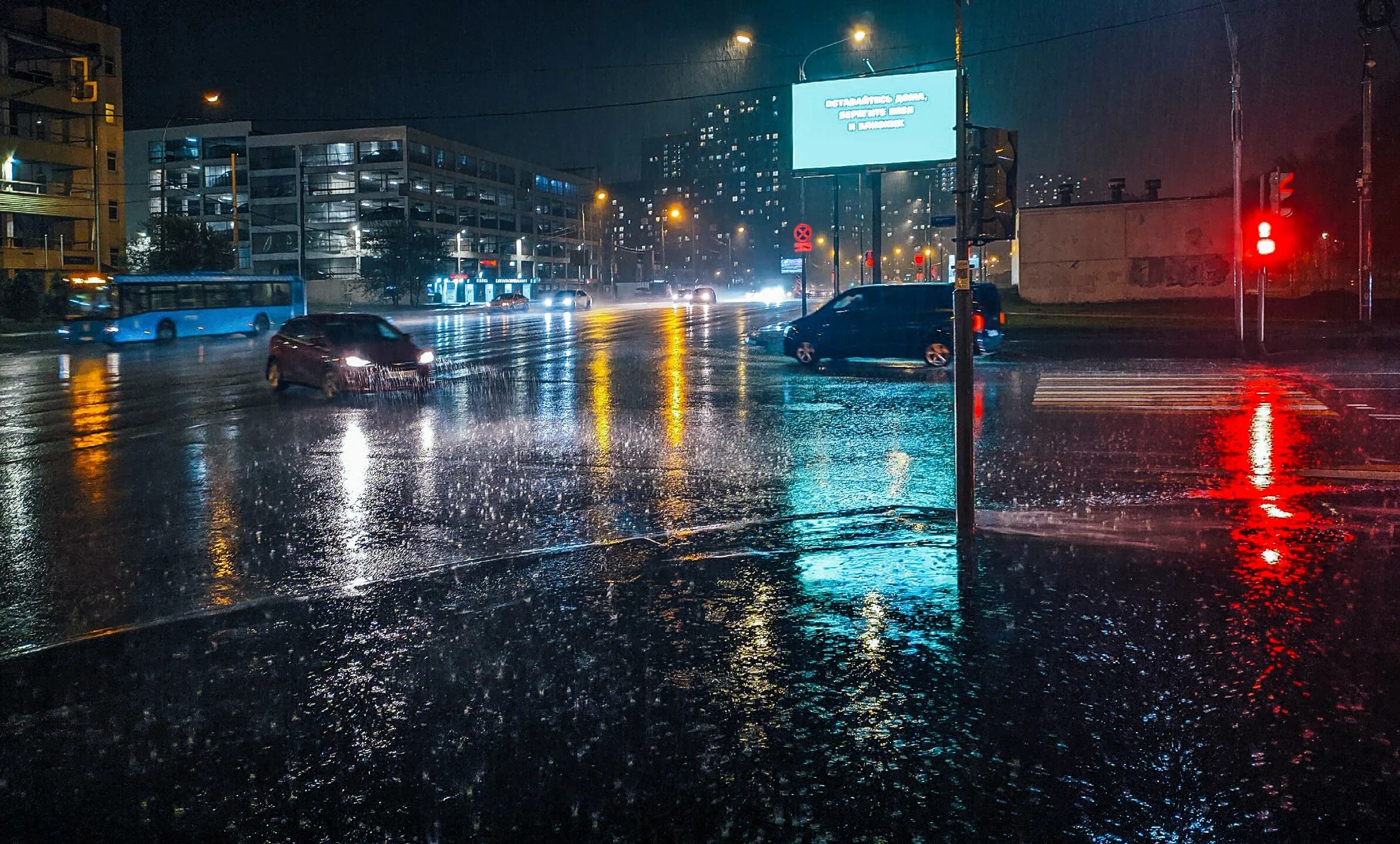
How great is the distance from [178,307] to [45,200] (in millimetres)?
28832

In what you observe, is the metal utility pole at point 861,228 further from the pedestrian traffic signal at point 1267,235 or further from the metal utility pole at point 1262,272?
the pedestrian traffic signal at point 1267,235

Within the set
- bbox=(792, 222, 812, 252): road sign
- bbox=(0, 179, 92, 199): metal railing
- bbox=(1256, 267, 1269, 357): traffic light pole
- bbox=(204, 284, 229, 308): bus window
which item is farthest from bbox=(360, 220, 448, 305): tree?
bbox=(1256, 267, 1269, 357): traffic light pole

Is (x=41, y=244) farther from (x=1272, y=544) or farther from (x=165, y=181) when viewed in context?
(x=1272, y=544)

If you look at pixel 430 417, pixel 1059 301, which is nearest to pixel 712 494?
pixel 430 417

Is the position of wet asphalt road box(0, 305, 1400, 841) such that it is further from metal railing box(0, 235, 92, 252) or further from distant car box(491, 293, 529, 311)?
distant car box(491, 293, 529, 311)

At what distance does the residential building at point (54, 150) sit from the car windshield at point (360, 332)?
161 ft

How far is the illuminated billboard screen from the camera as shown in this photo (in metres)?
40.6

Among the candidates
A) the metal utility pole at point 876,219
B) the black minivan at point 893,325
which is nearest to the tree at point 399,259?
the metal utility pole at point 876,219

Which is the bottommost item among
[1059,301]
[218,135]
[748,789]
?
[748,789]

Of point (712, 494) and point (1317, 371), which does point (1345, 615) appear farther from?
point (1317, 371)

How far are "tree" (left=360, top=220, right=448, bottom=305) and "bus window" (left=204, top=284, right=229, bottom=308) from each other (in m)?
45.1

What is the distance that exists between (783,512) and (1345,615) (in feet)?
13.8

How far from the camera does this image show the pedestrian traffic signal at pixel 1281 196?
77.7 ft

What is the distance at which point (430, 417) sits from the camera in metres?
16.3
